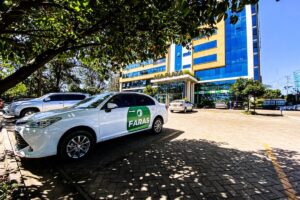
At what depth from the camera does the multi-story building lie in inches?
1396

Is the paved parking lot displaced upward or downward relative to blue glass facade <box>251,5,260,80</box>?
downward

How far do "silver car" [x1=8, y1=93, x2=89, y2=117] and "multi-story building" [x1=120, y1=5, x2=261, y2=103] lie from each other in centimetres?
2290

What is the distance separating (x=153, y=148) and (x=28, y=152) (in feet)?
10.7

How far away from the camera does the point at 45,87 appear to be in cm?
3516

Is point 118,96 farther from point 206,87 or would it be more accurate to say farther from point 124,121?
point 206,87

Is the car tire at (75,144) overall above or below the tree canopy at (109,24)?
below

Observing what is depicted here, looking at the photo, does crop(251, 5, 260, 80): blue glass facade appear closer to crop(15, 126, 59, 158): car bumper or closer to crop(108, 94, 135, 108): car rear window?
crop(108, 94, 135, 108): car rear window

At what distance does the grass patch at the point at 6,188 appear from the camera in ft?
9.53

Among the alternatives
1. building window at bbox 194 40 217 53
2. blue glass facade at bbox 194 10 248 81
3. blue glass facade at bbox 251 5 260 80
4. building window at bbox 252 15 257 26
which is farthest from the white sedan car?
building window at bbox 252 15 257 26

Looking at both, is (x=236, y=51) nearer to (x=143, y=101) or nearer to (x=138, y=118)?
(x=143, y=101)

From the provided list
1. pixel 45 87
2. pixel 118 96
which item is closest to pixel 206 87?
pixel 45 87

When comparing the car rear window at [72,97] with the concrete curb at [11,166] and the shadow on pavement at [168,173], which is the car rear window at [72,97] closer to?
the concrete curb at [11,166]

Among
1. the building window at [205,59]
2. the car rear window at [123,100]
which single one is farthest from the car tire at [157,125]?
the building window at [205,59]

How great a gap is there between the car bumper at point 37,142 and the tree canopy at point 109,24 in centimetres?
113
